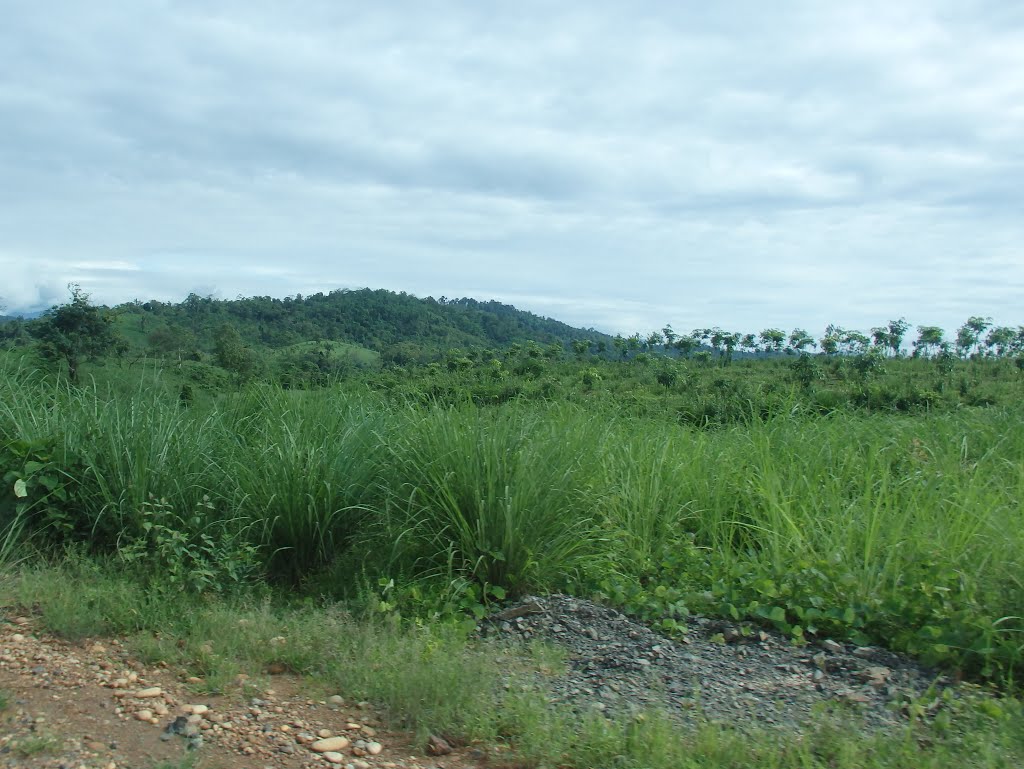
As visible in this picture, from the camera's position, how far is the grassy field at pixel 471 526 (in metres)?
3.72

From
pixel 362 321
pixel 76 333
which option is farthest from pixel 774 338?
pixel 76 333

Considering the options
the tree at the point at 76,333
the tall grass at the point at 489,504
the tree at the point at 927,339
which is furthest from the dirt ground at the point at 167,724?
the tree at the point at 927,339

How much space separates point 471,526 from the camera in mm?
4367

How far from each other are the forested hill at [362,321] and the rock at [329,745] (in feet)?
23.2

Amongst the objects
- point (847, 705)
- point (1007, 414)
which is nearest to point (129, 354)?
point (847, 705)

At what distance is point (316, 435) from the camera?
5320 mm

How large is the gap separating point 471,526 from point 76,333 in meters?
5.13

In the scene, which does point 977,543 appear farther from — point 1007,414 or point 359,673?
point 1007,414

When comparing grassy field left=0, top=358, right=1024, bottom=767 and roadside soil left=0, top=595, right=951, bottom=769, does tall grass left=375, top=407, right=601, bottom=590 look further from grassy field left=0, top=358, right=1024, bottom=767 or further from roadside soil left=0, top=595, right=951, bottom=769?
roadside soil left=0, top=595, right=951, bottom=769

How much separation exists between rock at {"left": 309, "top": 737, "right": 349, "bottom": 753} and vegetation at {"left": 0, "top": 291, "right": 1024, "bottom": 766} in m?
0.25

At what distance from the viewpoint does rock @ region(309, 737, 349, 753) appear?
2.75 meters

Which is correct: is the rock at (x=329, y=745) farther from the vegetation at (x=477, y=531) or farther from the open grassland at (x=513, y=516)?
the open grassland at (x=513, y=516)

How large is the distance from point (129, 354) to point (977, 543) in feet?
24.8

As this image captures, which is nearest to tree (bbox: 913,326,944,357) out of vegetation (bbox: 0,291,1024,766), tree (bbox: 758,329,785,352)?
tree (bbox: 758,329,785,352)
